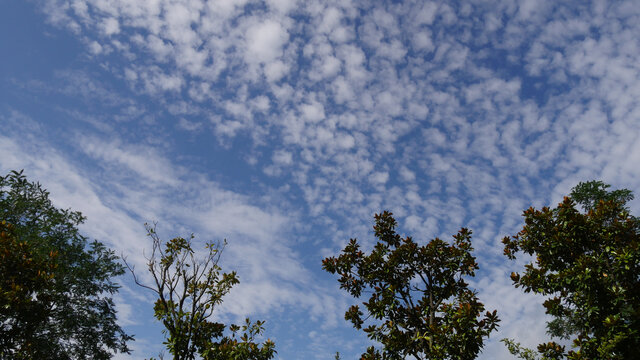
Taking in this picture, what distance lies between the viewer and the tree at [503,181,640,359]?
32.0ft

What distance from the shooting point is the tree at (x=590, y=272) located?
9766mm

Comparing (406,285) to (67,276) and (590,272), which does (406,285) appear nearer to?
(590,272)

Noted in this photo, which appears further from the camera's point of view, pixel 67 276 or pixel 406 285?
pixel 67 276

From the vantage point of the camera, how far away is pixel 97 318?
2270cm

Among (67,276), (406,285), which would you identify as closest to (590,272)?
(406,285)

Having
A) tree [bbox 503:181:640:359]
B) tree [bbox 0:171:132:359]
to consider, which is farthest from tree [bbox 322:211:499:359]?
tree [bbox 0:171:132:359]

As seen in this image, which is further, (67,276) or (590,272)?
(67,276)

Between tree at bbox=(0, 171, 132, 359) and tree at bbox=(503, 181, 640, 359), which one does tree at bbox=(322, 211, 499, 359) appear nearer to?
tree at bbox=(503, 181, 640, 359)

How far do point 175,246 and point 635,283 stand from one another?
15203mm

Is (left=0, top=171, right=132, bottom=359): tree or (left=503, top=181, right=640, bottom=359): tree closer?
(left=503, top=181, right=640, bottom=359): tree

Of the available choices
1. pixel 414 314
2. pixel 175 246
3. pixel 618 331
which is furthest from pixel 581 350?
pixel 175 246

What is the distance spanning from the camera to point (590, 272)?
34.1 feet

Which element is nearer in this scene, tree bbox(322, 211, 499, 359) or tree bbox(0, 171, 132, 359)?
tree bbox(322, 211, 499, 359)

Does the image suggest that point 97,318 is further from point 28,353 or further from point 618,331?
point 618,331
